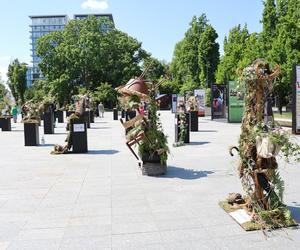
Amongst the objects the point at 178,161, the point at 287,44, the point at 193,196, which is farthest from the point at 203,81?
the point at 193,196

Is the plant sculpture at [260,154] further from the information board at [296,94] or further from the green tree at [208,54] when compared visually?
the green tree at [208,54]

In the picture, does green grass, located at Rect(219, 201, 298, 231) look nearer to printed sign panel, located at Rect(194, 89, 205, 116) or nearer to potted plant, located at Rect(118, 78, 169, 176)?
potted plant, located at Rect(118, 78, 169, 176)

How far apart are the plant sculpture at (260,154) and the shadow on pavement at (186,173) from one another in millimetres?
3074

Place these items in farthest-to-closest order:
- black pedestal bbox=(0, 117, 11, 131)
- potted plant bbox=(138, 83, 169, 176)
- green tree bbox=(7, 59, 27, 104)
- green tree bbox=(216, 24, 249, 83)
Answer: green tree bbox=(7, 59, 27, 104) → green tree bbox=(216, 24, 249, 83) → black pedestal bbox=(0, 117, 11, 131) → potted plant bbox=(138, 83, 169, 176)

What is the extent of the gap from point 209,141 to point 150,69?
271 inches

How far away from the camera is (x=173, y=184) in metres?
7.93

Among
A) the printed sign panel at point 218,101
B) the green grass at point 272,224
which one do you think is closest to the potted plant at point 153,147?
the green grass at point 272,224

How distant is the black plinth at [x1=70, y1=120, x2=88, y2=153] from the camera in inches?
508

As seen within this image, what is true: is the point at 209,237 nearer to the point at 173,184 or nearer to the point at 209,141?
the point at 173,184

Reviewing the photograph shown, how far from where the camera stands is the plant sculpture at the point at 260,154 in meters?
5.20

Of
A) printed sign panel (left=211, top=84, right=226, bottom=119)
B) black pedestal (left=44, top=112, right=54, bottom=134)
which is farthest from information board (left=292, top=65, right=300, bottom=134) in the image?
printed sign panel (left=211, top=84, right=226, bottom=119)

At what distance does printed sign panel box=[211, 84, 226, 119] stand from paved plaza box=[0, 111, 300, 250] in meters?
17.9

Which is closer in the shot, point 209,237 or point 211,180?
point 209,237

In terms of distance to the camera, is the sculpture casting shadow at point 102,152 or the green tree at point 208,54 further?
the green tree at point 208,54
